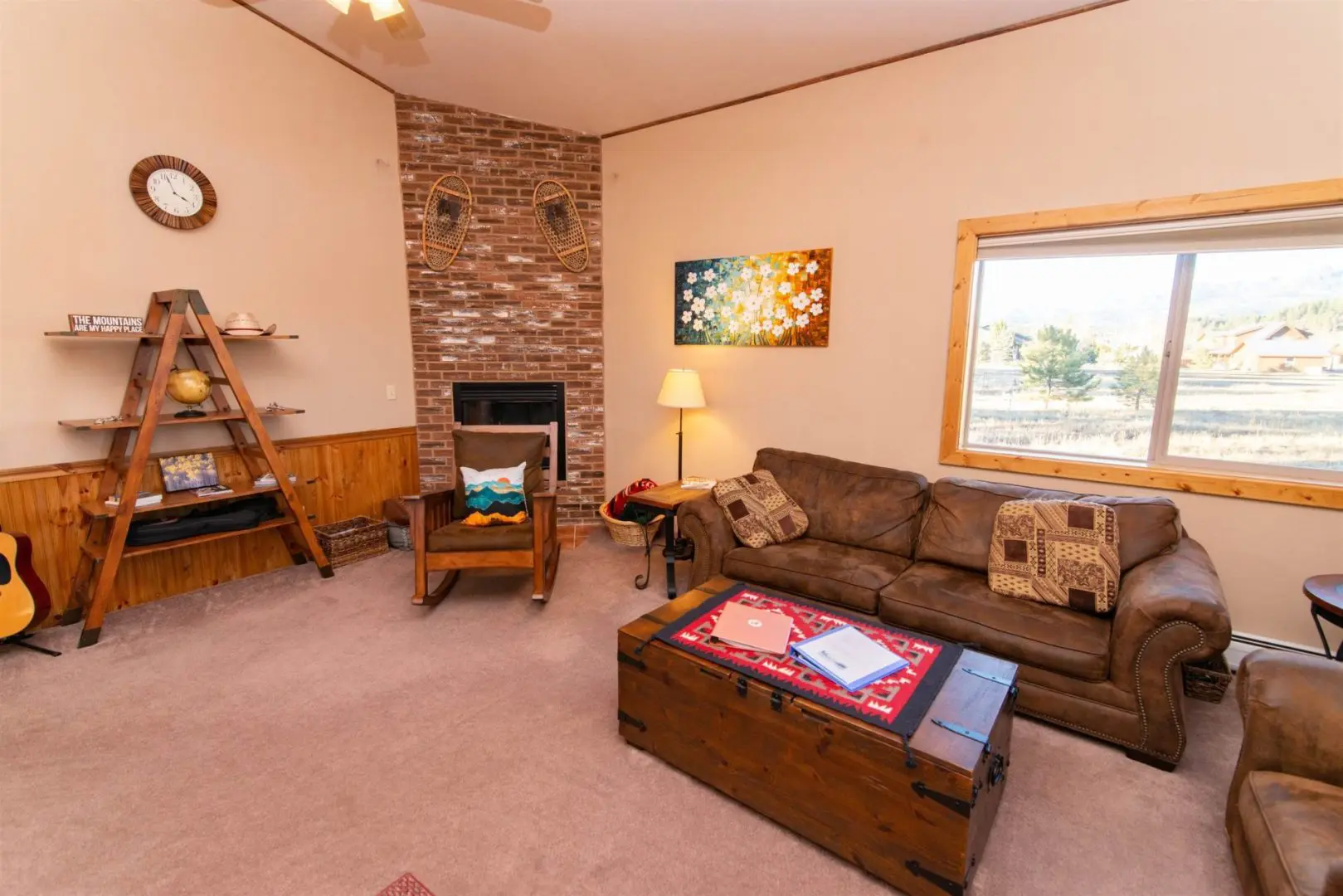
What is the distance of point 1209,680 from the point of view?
234 centimetres

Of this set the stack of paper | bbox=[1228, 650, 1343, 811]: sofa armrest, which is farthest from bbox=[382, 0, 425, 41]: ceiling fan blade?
bbox=[1228, 650, 1343, 811]: sofa armrest

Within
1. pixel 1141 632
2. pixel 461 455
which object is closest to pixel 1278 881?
pixel 1141 632

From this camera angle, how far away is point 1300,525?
8.40 ft

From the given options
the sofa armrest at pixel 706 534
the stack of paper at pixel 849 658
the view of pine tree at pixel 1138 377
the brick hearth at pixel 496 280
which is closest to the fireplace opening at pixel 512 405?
the brick hearth at pixel 496 280

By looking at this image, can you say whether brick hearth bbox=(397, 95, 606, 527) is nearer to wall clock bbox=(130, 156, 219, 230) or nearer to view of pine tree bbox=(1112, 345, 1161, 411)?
wall clock bbox=(130, 156, 219, 230)

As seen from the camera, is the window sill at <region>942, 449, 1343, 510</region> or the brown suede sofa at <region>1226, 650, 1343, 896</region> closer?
the brown suede sofa at <region>1226, 650, 1343, 896</region>

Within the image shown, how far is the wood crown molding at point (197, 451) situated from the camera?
2807mm

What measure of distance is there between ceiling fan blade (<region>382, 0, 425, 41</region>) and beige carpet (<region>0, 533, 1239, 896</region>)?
9.63 feet

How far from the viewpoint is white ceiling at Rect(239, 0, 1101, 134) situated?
9.48 feet

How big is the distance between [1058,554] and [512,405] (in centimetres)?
367

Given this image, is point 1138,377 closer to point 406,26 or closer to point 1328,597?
point 1328,597

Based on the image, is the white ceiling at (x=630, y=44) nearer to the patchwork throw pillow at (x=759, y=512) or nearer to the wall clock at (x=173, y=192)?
the wall clock at (x=173, y=192)

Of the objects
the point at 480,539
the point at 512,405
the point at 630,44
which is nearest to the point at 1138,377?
the point at 630,44

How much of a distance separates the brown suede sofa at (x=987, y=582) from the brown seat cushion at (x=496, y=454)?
1019mm
